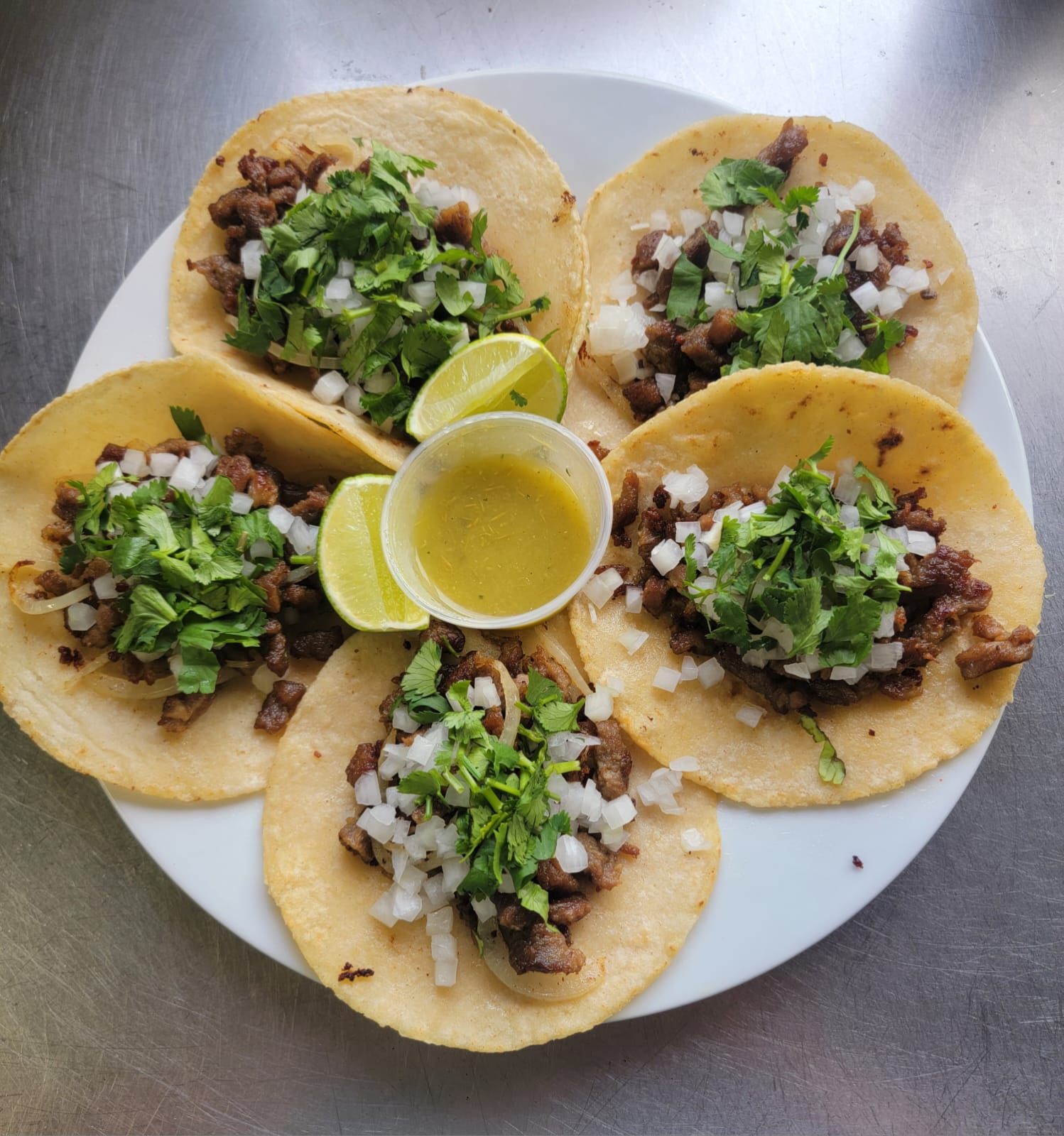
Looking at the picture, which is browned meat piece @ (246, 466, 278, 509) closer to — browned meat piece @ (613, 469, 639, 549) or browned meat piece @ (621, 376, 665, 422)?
browned meat piece @ (613, 469, 639, 549)

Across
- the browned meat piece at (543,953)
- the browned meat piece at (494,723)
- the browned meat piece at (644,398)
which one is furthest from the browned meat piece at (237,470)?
the browned meat piece at (543,953)

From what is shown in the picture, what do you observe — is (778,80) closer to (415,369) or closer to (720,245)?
(720,245)

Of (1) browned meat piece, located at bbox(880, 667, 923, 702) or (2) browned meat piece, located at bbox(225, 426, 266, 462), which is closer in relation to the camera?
(1) browned meat piece, located at bbox(880, 667, 923, 702)

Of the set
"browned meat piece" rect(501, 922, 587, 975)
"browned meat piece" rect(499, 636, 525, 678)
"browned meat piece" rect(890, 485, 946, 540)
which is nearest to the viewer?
"browned meat piece" rect(501, 922, 587, 975)

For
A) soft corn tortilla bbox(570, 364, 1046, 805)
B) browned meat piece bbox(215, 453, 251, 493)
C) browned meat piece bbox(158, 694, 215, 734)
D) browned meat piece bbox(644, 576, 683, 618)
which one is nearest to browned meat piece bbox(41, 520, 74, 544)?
Answer: browned meat piece bbox(215, 453, 251, 493)

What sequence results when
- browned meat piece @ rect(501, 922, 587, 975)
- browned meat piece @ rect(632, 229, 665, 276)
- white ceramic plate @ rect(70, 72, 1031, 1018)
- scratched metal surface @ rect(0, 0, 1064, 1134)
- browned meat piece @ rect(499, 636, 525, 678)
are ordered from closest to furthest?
browned meat piece @ rect(501, 922, 587, 975) < white ceramic plate @ rect(70, 72, 1031, 1018) < browned meat piece @ rect(499, 636, 525, 678) < browned meat piece @ rect(632, 229, 665, 276) < scratched metal surface @ rect(0, 0, 1064, 1134)
